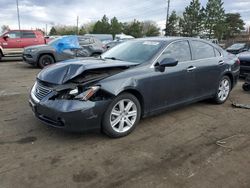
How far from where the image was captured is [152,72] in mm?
4199

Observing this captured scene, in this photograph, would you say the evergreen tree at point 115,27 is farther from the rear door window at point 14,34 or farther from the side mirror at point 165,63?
the side mirror at point 165,63

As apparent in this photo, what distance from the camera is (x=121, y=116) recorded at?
3.90 metres

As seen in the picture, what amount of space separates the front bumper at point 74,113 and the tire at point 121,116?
132mm

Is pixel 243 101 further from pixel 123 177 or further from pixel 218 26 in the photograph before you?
pixel 218 26

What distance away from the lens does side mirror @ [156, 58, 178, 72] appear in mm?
4234

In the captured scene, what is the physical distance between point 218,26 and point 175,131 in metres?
49.5

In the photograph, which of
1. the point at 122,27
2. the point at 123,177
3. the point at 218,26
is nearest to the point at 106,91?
the point at 123,177

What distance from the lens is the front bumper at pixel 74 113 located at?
3426mm

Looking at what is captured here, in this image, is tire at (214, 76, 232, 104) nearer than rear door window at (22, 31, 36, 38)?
Yes

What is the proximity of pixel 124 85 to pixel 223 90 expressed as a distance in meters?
3.02

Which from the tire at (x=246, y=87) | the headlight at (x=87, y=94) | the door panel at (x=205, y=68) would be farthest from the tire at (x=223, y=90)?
the headlight at (x=87, y=94)

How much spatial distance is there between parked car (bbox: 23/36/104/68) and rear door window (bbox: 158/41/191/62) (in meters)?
7.78

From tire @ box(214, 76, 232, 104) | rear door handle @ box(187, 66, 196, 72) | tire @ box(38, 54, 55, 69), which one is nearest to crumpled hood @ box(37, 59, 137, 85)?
rear door handle @ box(187, 66, 196, 72)

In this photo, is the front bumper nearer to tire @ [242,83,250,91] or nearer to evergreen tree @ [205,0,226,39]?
tire @ [242,83,250,91]
